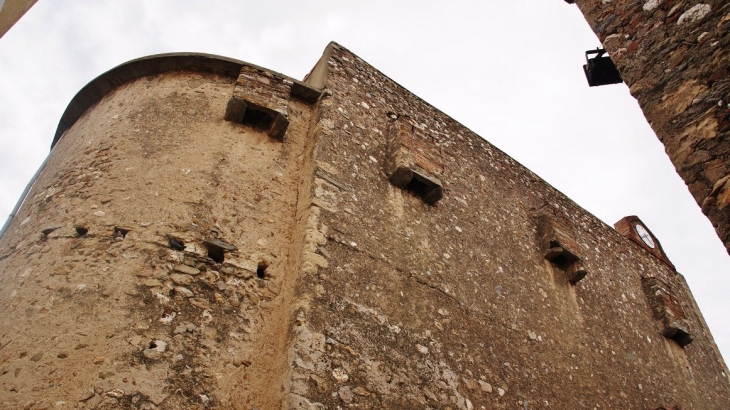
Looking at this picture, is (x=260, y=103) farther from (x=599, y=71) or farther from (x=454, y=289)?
(x=599, y=71)

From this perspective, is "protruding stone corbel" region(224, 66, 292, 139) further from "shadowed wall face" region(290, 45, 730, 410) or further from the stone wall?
"shadowed wall face" region(290, 45, 730, 410)

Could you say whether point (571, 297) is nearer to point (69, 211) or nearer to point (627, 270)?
point (627, 270)

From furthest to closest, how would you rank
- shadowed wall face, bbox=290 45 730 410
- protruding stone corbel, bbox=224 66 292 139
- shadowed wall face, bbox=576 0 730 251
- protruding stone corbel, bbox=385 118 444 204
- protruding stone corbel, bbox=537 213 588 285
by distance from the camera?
protruding stone corbel, bbox=537 213 588 285 < protruding stone corbel, bbox=385 118 444 204 < protruding stone corbel, bbox=224 66 292 139 < shadowed wall face, bbox=290 45 730 410 < shadowed wall face, bbox=576 0 730 251

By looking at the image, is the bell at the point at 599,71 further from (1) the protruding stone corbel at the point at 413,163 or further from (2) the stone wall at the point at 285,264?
(1) the protruding stone corbel at the point at 413,163

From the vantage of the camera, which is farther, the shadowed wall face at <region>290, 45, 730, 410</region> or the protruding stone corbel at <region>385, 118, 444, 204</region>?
the protruding stone corbel at <region>385, 118, 444, 204</region>

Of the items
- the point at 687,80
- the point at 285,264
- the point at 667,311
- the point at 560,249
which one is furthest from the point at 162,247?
the point at 667,311

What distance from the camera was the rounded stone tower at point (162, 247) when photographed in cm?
354

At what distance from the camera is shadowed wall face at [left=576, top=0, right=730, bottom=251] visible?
2725mm

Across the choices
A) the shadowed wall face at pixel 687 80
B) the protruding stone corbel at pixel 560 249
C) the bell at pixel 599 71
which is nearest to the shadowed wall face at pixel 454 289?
the protruding stone corbel at pixel 560 249

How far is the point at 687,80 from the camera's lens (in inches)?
119

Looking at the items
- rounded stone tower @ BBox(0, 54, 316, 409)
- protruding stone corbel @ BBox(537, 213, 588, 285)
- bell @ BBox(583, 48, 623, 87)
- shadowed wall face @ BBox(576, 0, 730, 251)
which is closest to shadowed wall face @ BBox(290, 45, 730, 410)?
protruding stone corbel @ BBox(537, 213, 588, 285)

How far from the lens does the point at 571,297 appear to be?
719 centimetres

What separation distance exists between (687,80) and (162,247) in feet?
12.9

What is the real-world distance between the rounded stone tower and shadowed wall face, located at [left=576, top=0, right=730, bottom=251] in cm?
297
